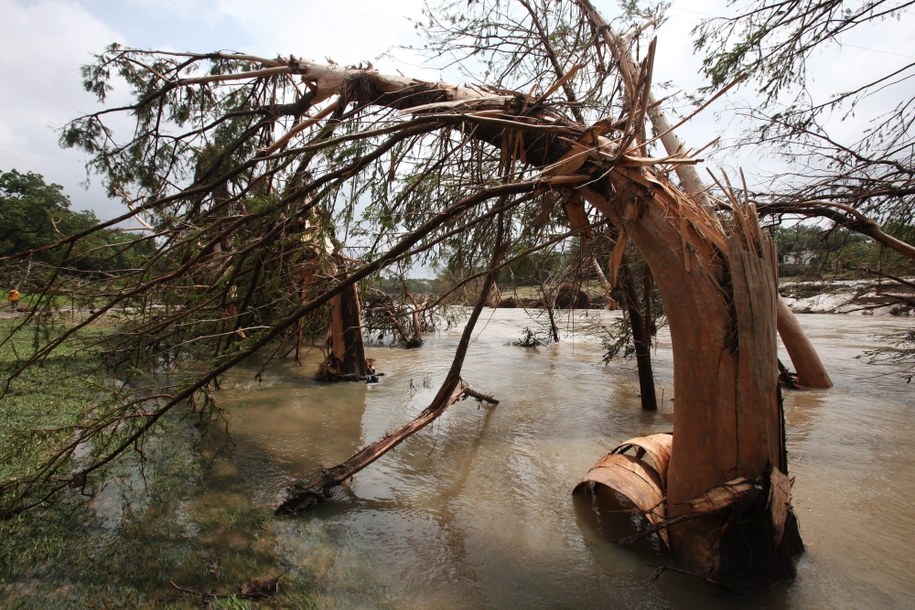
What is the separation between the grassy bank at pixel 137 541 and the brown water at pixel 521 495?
0.23m

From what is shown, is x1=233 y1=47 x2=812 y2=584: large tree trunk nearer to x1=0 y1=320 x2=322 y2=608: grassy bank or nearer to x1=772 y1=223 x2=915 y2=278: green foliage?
x1=0 y1=320 x2=322 y2=608: grassy bank

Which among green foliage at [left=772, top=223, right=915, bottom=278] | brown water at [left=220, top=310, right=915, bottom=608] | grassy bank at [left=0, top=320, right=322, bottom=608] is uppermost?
green foliage at [left=772, top=223, right=915, bottom=278]

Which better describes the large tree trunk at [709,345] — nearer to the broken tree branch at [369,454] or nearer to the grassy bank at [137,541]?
the broken tree branch at [369,454]

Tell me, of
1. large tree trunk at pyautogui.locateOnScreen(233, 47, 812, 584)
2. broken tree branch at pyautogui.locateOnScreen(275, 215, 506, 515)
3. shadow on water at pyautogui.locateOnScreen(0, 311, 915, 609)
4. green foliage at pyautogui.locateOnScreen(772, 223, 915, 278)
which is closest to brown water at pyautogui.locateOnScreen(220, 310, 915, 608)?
shadow on water at pyautogui.locateOnScreen(0, 311, 915, 609)

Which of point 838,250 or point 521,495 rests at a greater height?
point 838,250

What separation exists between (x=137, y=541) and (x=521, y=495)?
2727 mm

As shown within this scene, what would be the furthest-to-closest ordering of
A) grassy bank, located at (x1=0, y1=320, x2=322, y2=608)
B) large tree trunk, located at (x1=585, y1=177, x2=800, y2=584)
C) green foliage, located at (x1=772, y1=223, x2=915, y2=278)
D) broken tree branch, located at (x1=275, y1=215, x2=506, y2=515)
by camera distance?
green foliage, located at (x1=772, y1=223, x2=915, y2=278), broken tree branch, located at (x1=275, y1=215, x2=506, y2=515), large tree trunk, located at (x1=585, y1=177, x2=800, y2=584), grassy bank, located at (x1=0, y1=320, x2=322, y2=608)

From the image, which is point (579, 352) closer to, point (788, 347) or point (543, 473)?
point (788, 347)

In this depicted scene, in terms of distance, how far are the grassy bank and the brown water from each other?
23cm

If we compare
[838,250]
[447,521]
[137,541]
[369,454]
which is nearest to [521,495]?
[447,521]

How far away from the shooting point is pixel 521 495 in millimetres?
3971

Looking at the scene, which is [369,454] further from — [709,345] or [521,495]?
[709,345]

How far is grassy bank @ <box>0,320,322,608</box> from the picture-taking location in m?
2.39

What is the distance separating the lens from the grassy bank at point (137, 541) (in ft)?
7.86
